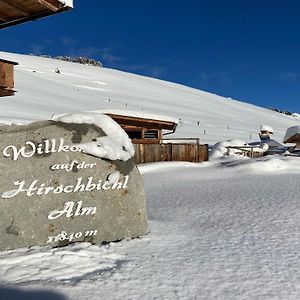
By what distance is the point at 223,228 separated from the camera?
5520 mm

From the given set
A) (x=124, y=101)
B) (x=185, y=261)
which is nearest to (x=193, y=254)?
(x=185, y=261)

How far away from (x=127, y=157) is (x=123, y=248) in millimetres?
1308

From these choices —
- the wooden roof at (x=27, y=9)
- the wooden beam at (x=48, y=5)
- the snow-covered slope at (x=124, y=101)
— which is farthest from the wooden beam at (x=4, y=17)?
the snow-covered slope at (x=124, y=101)

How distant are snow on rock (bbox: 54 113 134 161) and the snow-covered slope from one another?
28.7 m

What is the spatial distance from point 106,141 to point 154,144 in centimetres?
1217

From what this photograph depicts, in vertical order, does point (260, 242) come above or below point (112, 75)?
below

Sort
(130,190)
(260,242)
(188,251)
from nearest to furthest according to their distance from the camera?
(188,251)
(260,242)
(130,190)

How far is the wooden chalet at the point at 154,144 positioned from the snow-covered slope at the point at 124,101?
14.5 metres

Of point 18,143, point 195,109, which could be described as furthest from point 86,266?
point 195,109

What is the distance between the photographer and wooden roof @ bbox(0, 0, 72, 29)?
5347 millimetres

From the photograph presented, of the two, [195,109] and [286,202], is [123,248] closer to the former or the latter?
[286,202]

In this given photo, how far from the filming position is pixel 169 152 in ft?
58.1

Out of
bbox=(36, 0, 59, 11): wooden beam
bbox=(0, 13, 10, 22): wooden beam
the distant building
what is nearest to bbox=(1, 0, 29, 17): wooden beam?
bbox=(0, 13, 10, 22): wooden beam

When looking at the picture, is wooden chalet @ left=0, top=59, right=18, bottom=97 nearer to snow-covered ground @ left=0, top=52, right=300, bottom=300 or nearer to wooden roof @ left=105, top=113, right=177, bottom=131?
snow-covered ground @ left=0, top=52, right=300, bottom=300
